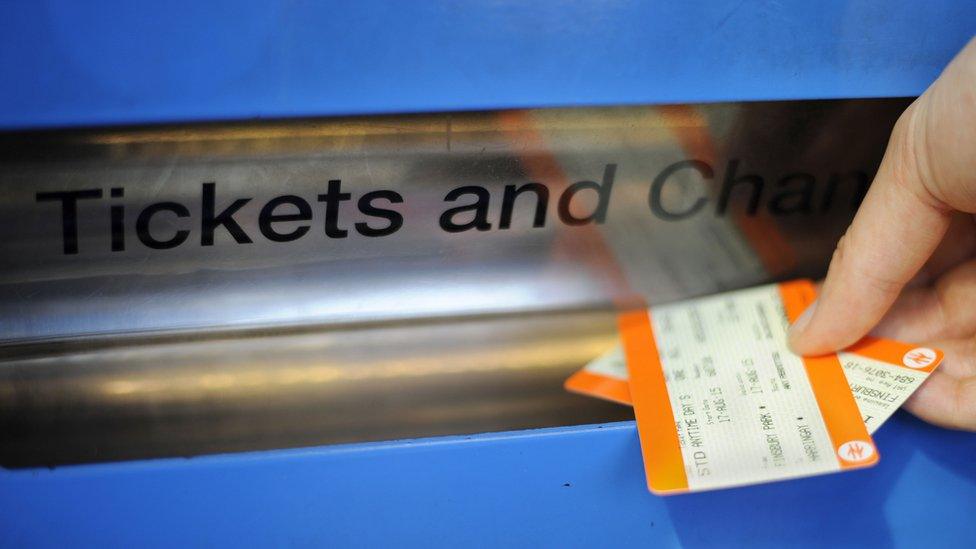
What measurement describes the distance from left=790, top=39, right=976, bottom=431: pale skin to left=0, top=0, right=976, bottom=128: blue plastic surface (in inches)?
2.4

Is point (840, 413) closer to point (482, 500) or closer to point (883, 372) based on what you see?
point (883, 372)

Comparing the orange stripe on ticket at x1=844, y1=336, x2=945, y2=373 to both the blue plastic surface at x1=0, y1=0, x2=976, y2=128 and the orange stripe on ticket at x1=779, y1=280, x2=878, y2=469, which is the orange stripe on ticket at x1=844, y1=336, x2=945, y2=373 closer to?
the orange stripe on ticket at x1=779, y1=280, x2=878, y2=469

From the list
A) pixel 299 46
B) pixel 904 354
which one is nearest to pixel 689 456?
pixel 904 354

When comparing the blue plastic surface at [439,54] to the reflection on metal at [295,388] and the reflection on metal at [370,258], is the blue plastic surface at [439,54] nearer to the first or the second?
the reflection on metal at [370,258]

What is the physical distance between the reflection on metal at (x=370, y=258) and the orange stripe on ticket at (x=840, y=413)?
17 centimetres

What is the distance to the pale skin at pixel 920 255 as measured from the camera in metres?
0.67

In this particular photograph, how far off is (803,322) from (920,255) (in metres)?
0.12

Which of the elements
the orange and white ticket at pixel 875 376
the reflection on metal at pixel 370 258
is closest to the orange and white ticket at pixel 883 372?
the orange and white ticket at pixel 875 376

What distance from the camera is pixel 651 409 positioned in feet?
2.52

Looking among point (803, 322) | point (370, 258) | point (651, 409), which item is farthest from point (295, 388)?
point (803, 322)

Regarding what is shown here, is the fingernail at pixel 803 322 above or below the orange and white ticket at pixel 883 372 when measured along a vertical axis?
above

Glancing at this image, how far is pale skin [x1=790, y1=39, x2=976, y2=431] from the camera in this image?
26.5 inches

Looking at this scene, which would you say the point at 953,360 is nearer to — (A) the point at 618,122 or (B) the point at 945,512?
(B) the point at 945,512

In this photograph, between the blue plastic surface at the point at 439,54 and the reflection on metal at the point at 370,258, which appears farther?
the reflection on metal at the point at 370,258
